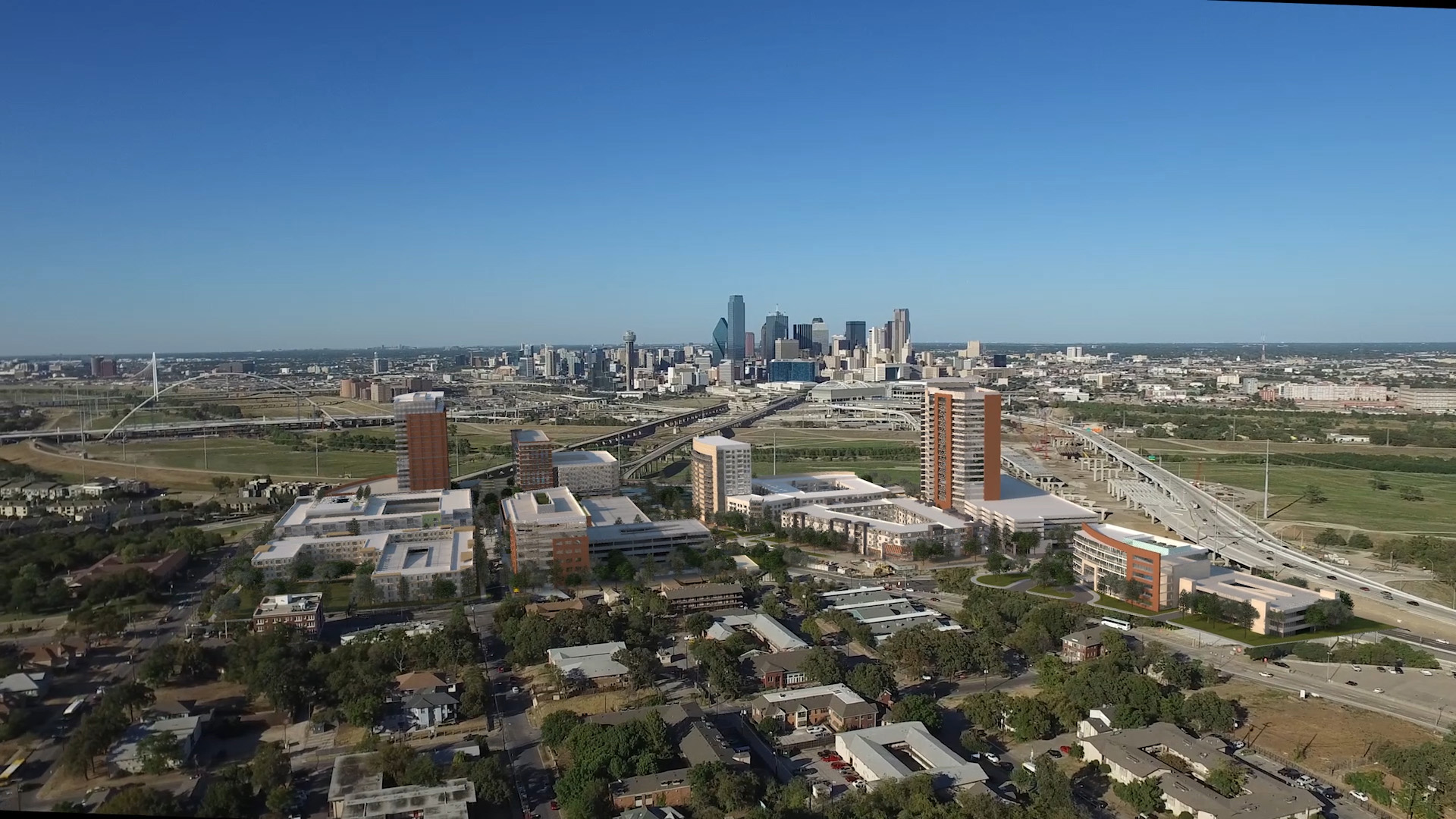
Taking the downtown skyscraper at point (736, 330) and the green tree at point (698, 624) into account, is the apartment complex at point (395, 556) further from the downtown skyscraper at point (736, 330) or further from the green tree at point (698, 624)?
the downtown skyscraper at point (736, 330)

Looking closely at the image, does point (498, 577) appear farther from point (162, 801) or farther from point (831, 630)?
point (162, 801)

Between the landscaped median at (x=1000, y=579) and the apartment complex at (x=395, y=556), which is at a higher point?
the apartment complex at (x=395, y=556)

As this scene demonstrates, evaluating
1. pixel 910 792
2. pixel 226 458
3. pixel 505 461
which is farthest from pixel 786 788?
pixel 226 458

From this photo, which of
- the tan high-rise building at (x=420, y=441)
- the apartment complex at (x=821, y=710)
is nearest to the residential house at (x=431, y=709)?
the apartment complex at (x=821, y=710)

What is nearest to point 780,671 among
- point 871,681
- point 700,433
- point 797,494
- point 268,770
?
point 871,681

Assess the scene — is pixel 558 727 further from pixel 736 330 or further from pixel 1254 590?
pixel 736 330

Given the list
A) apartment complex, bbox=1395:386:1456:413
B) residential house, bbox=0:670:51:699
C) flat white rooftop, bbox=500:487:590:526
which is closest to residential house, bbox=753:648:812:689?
flat white rooftop, bbox=500:487:590:526
